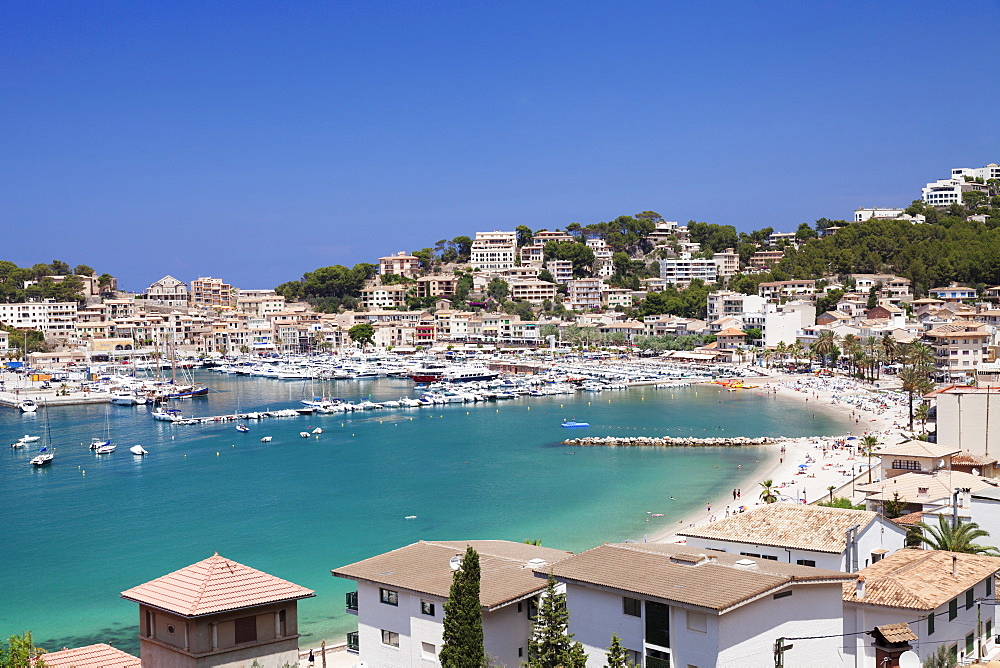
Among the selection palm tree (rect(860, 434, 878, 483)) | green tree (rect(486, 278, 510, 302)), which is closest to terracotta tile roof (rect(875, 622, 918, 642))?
palm tree (rect(860, 434, 878, 483))

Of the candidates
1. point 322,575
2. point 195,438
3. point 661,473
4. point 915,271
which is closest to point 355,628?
point 322,575

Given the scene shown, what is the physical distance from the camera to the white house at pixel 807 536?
13.7 metres

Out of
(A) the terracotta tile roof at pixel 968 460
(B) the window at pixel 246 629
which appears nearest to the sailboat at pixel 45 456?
(A) the terracotta tile roof at pixel 968 460

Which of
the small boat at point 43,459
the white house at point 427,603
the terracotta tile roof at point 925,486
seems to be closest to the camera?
the white house at point 427,603

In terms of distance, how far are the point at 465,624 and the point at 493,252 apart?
367 ft

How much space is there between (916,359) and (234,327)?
242ft

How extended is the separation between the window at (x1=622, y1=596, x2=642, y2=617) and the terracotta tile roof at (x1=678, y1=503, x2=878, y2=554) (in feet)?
15.3

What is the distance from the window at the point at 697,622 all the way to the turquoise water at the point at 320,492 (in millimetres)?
9899

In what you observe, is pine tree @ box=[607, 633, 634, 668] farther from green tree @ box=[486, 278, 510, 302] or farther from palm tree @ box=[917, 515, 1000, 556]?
green tree @ box=[486, 278, 510, 302]

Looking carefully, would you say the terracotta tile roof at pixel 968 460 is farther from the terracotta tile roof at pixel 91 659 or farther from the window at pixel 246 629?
the terracotta tile roof at pixel 91 659

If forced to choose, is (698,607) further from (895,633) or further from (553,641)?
(895,633)

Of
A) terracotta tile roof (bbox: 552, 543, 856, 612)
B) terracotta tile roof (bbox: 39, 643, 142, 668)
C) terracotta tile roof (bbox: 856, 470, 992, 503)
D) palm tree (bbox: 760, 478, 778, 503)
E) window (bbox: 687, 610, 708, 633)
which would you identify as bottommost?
palm tree (bbox: 760, 478, 778, 503)

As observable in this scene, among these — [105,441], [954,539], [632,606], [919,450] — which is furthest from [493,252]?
[632,606]

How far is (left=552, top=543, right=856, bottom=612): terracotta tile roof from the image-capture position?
948 centimetres
